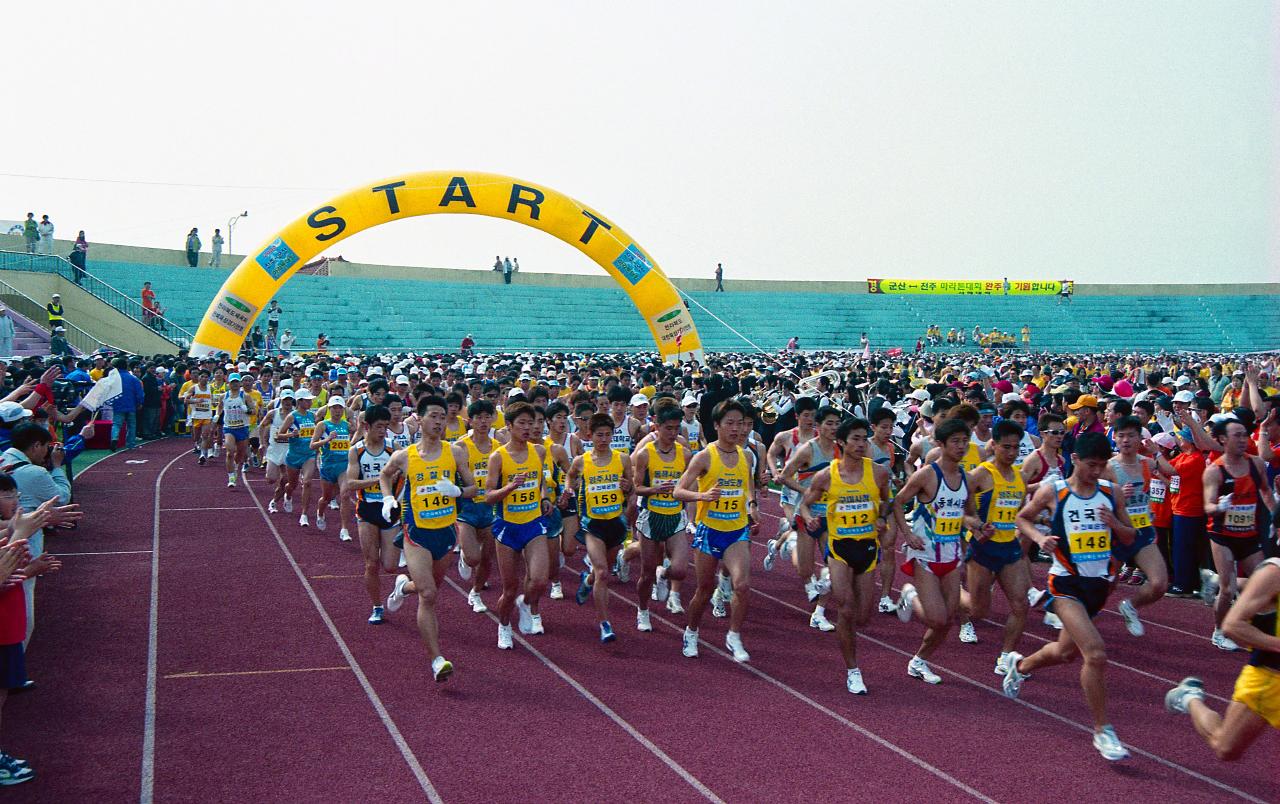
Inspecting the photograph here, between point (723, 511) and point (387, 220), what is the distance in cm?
1961

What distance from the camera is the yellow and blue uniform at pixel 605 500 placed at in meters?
8.91

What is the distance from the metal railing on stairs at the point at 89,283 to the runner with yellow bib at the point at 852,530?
27.4 metres

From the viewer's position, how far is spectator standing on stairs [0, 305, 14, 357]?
23828 mm

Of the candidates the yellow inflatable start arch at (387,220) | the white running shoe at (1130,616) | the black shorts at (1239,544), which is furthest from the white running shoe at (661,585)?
the yellow inflatable start arch at (387,220)

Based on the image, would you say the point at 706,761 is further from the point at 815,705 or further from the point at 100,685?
the point at 100,685

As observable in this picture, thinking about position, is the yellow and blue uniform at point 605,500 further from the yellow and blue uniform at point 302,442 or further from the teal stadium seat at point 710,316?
the teal stadium seat at point 710,316

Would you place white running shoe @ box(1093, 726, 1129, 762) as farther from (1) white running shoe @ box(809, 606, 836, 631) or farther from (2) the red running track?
(1) white running shoe @ box(809, 606, 836, 631)

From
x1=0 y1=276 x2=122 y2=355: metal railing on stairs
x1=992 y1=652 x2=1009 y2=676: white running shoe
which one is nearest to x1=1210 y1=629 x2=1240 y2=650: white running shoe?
x1=992 y1=652 x2=1009 y2=676: white running shoe

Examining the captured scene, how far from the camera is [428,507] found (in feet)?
26.0

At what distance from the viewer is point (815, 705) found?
24.0 ft

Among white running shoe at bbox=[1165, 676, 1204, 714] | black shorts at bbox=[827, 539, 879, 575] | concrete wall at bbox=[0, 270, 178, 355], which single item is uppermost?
concrete wall at bbox=[0, 270, 178, 355]

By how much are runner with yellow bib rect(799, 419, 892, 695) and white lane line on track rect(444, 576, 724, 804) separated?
66.5 inches

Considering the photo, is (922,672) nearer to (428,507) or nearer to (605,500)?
(605,500)

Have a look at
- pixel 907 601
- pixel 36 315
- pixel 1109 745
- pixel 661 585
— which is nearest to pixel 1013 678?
pixel 907 601
